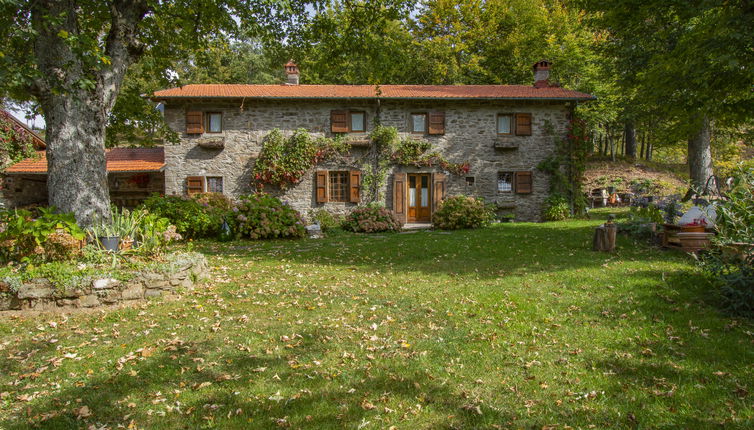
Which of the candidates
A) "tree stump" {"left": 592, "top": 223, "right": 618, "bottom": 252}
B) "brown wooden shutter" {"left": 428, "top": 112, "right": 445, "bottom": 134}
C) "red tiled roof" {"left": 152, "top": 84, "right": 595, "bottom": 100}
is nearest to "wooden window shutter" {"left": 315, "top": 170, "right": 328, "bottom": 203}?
"red tiled roof" {"left": 152, "top": 84, "right": 595, "bottom": 100}

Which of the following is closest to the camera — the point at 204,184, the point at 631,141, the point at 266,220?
the point at 266,220

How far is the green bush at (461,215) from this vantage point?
42.9 feet

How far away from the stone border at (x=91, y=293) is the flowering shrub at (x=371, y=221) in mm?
7938

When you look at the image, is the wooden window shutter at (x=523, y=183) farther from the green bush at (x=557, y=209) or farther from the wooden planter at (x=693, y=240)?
the wooden planter at (x=693, y=240)

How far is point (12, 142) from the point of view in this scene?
1543 centimetres

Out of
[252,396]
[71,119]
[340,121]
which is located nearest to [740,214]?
[252,396]

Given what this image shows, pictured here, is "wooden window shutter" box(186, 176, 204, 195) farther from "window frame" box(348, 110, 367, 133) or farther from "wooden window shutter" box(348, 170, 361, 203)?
"window frame" box(348, 110, 367, 133)

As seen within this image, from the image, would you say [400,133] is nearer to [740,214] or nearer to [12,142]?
[740,214]

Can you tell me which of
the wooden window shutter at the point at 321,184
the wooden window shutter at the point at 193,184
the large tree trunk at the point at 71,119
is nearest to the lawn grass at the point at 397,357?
the large tree trunk at the point at 71,119

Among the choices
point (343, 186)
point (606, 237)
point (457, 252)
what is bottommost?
point (457, 252)

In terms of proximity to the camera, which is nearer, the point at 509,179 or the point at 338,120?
the point at 338,120

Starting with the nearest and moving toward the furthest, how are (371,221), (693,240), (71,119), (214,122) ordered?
(71,119)
(693,240)
(371,221)
(214,122)

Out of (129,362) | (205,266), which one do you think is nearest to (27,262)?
(205,266)

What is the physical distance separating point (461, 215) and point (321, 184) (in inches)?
228
